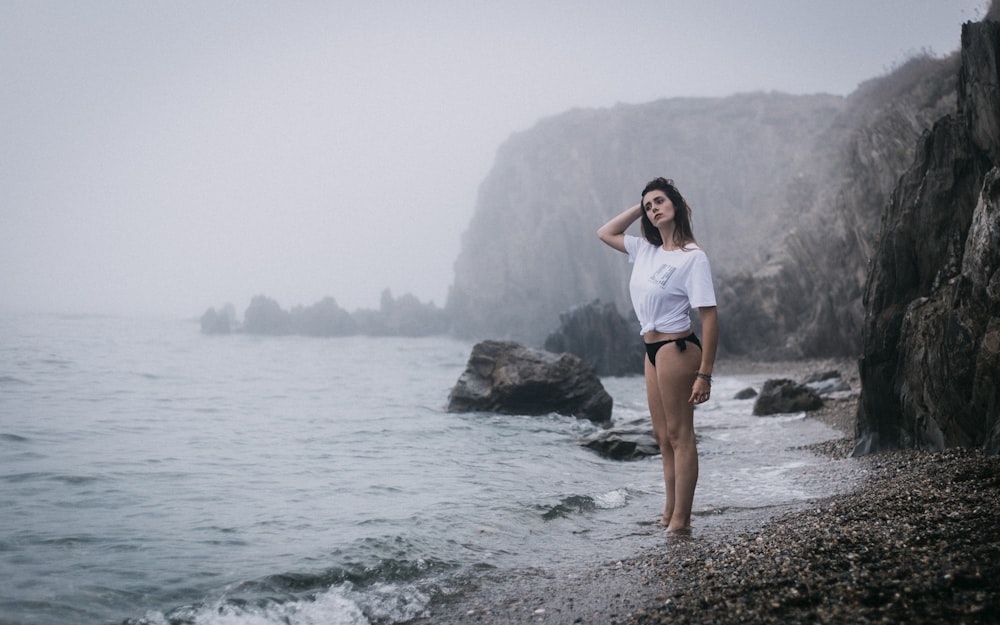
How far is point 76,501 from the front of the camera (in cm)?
632

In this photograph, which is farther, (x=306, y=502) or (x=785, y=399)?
(x=785, y=399)

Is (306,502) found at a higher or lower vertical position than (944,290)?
lower

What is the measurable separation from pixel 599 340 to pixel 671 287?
3757 cm

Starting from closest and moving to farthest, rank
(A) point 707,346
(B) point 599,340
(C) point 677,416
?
(A) point 707,346 < (C) point 677,416 < (B) point 599,340

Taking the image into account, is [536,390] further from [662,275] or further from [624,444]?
[662,275]

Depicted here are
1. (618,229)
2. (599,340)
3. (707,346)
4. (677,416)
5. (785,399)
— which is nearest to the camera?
(707,346)

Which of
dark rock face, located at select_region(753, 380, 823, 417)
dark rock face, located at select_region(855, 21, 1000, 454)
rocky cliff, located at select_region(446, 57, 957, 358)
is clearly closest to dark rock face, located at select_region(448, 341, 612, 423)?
dark rock face, located at select_region(753, 380, 823, 417)

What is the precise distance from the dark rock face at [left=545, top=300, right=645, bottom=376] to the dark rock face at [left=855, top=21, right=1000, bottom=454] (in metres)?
32.9

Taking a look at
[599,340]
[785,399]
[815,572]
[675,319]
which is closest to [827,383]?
[785,399]

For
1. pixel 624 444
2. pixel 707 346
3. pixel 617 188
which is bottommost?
pixel 624 444

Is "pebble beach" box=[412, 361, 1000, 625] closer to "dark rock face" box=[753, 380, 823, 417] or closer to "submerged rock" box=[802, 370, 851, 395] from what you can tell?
"dark rock face" box=[753, 380, 823, 417]

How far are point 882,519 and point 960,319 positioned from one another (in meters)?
2.79

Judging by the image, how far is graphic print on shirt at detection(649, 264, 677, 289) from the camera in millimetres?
4707

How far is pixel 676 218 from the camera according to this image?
191 inches
